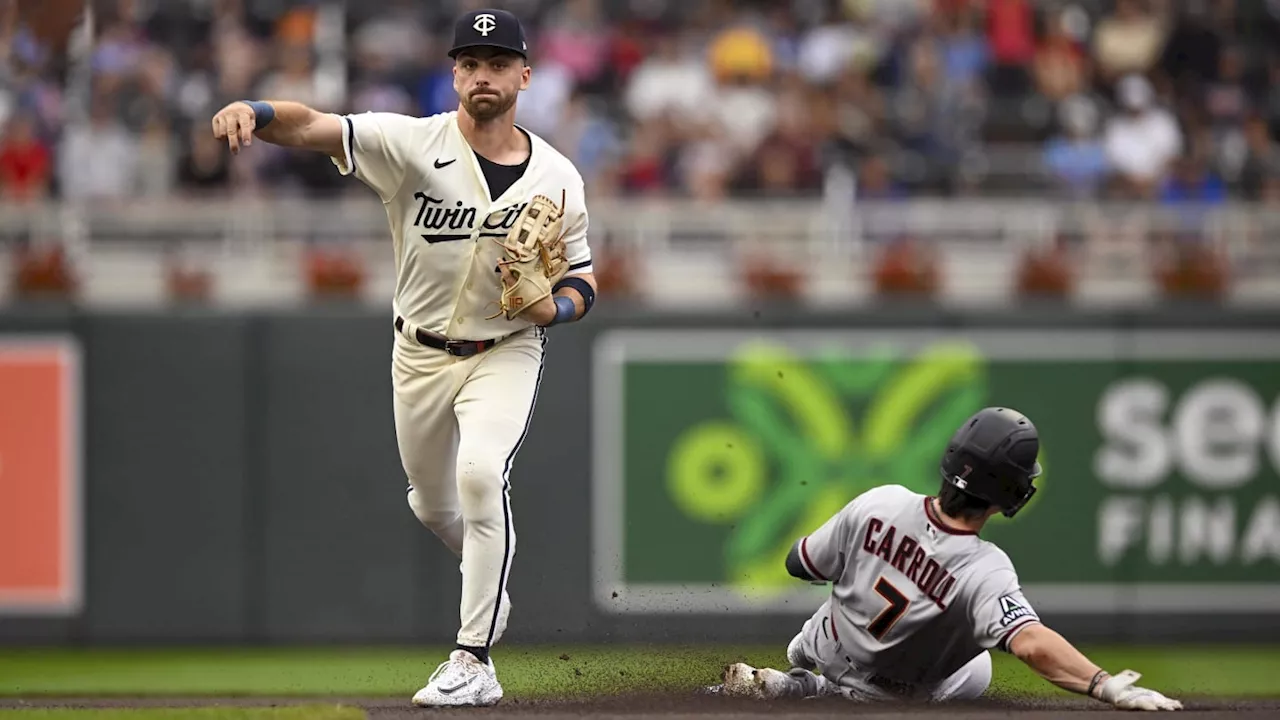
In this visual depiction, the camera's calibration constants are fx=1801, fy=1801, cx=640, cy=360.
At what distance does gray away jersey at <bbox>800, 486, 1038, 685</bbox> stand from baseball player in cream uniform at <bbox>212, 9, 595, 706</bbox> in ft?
3.86

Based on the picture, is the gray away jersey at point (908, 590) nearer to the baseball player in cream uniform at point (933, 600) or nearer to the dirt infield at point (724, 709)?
the baseball player in cream uniform at point (933, 600)

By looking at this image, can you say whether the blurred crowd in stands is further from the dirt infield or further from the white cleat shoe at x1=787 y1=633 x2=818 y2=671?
the dirt infield

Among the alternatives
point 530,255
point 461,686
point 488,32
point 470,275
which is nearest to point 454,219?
point 470,275

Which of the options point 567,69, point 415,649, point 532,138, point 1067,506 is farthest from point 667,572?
point 532,138

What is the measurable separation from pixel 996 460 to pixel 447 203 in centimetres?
216

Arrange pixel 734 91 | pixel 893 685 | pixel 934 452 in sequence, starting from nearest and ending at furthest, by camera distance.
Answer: pixel 893 685 → pixel 934 452 → pixel 734 91

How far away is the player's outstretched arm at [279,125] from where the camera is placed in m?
6.07

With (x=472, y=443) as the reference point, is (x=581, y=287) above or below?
above

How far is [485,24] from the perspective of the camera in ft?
20.9

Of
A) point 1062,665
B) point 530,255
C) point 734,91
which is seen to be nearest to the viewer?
point 1062,665

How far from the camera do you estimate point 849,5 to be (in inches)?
566

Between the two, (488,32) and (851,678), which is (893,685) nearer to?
(851,678)

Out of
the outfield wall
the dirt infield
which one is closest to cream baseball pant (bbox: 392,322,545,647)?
the dirt infield

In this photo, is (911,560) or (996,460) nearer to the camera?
(996,460)
